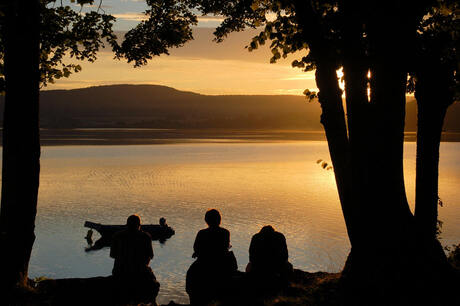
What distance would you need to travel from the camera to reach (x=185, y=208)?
153 feet

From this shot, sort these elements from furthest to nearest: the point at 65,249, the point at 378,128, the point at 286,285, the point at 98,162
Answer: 1. the point at 98,162
2. the point at 65,249
3. the point at 286,285
4. the point at 378,128

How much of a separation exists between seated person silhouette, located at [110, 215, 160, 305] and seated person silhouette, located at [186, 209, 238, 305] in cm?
74

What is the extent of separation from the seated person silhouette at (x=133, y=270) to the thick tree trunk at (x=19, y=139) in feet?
5.71

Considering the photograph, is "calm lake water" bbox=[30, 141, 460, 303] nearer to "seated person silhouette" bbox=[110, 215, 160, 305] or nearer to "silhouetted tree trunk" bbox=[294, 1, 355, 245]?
"seated person silhouette" bbox=[110, 215, 160, 305]

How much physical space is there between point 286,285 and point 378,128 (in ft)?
10.1

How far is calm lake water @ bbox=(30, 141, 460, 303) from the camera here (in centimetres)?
2975

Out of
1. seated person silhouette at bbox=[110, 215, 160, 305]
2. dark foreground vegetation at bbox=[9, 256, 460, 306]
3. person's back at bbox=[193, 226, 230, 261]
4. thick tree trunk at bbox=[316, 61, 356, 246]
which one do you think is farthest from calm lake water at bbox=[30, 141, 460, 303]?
person's back at bbox=[193, 226, 230, 261]

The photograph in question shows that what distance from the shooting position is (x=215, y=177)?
69875 mm

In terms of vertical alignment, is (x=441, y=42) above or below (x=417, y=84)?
above

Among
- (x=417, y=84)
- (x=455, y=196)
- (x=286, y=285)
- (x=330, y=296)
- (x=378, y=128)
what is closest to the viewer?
(x=378, y=128)

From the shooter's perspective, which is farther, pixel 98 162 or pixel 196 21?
pixel 98 162

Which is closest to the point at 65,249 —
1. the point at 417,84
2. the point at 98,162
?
the point at 417,84

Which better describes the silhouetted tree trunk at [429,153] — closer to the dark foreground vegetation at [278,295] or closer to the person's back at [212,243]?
the dark foreground vegetation at [278,295]

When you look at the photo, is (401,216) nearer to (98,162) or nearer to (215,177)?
(215,177)
